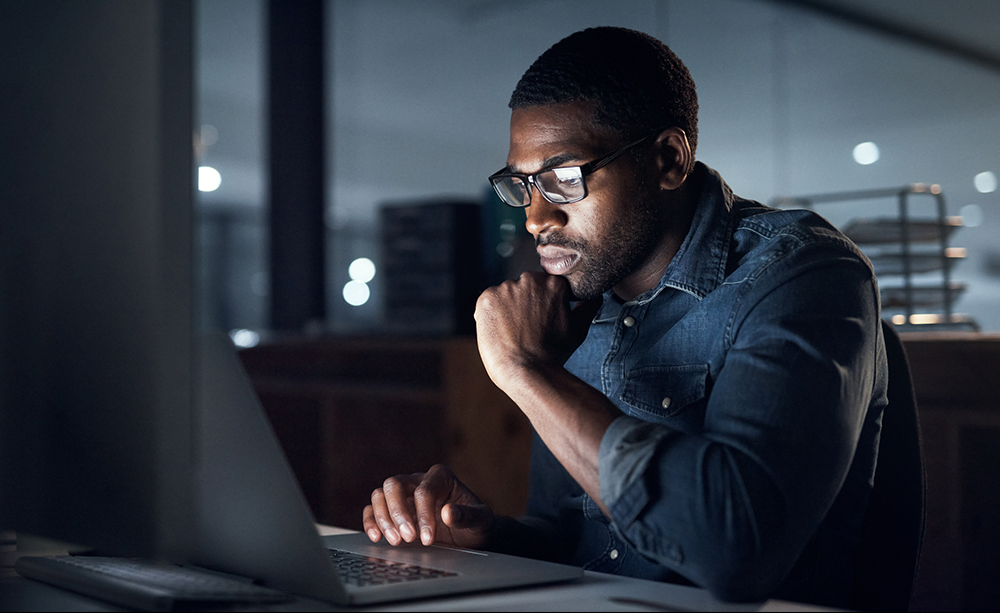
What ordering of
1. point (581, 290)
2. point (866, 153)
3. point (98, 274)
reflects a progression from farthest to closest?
1. point (866, 153)
2. point (581, 290)
3. point (98, 274)

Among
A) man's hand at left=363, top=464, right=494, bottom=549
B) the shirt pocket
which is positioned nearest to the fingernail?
man's hand at left=363, top=464, right=494, bottom=549

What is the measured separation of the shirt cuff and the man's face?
1.08ft

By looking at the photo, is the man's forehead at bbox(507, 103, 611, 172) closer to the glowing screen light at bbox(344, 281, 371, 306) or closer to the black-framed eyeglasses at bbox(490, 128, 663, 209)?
the black-framed eyeglasses at bbox(490, 128, 663, 209)

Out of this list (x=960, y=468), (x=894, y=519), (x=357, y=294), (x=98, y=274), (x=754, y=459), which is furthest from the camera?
(x=357, y=294)

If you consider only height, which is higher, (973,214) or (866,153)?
(866,153)

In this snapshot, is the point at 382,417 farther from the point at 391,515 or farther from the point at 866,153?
the point at 866,153

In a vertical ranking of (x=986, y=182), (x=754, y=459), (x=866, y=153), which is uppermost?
(x=866, y=153)

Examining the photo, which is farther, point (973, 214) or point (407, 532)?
point (973, 214)

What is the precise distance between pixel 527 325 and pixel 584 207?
0.22 metres

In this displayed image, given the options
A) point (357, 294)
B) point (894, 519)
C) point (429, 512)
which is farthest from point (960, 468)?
point (357, 294)

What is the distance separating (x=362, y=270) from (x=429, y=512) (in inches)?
352

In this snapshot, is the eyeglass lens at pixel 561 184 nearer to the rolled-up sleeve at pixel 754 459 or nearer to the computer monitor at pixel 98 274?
the rolled-up sleeve at pixel 754 459

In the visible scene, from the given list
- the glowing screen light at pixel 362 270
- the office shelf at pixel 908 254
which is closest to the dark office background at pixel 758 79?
the office shelf at pixel 908 254

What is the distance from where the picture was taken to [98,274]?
64cm
